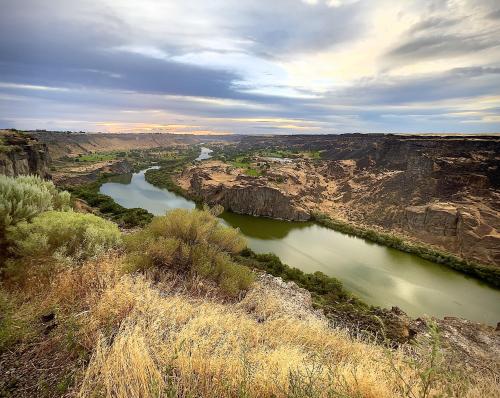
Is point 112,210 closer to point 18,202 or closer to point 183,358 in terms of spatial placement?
point 18,202

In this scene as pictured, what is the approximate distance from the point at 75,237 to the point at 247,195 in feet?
118

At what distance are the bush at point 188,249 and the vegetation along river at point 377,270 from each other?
12110mm

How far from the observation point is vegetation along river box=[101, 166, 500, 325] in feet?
64.0

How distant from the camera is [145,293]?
4965 mm

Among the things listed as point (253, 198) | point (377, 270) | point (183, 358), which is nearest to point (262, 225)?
point (253, 198)

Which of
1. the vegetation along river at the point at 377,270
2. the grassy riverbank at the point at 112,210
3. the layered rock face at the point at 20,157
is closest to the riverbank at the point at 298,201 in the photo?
the vegetation along river at the point at 377,270

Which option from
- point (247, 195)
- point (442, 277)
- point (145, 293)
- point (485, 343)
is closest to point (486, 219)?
point (442, 277)

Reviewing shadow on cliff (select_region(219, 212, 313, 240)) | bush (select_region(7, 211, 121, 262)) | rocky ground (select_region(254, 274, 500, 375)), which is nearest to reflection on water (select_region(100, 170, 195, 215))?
shadow on cliff (select_region(219, 212, 313, 240))

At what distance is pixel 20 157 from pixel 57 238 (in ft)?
87.9

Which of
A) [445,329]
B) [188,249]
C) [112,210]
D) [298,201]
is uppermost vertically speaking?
[188,249]

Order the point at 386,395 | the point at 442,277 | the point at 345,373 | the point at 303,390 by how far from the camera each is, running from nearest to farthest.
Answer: the point at 303,390, the point at 386,395, the point at 345,373, the point at 442,277

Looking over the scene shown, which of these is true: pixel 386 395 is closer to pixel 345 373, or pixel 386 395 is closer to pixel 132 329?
pixel 345 373

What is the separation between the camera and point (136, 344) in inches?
122

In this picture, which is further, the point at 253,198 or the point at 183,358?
the point at 253,198
